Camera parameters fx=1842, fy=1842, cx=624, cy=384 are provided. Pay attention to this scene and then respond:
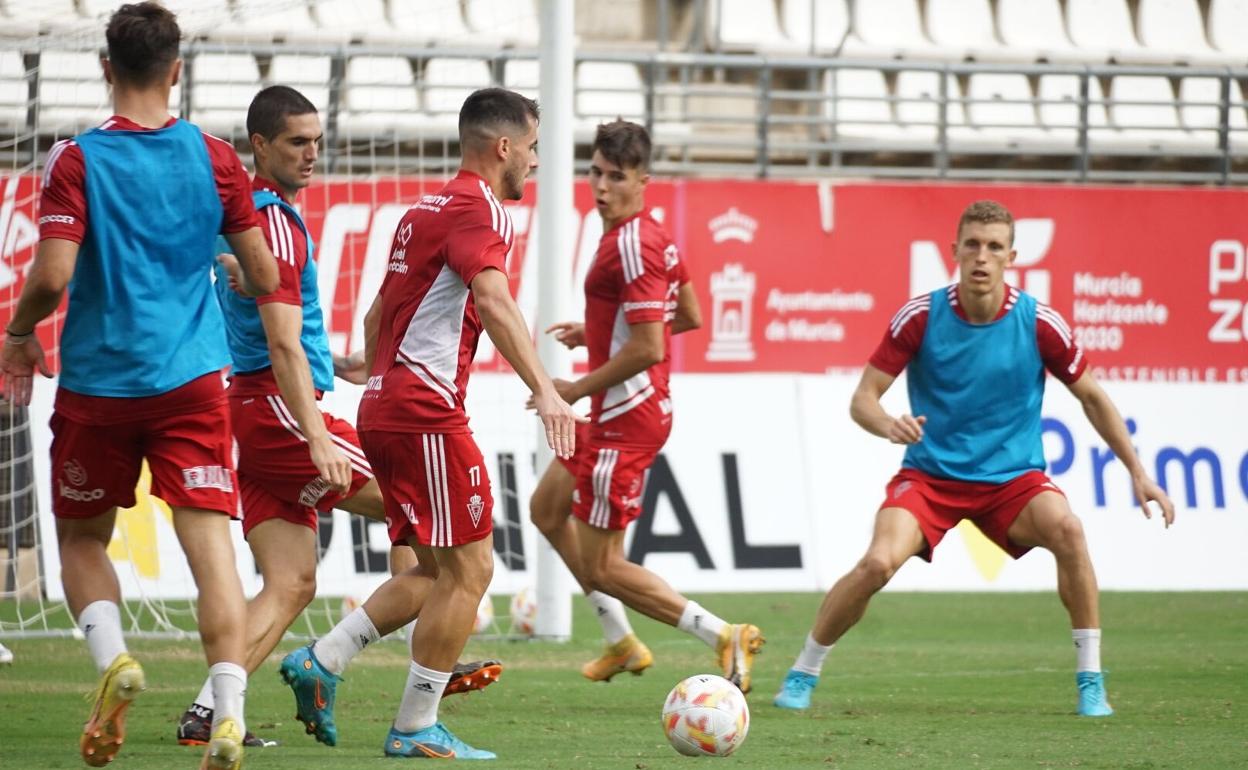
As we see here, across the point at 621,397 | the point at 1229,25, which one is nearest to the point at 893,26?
A: the point at 1229,25

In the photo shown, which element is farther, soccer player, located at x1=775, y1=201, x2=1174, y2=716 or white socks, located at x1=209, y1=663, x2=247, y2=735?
soccer player, located at x1=775, y1=201, x2=1174, y2=716

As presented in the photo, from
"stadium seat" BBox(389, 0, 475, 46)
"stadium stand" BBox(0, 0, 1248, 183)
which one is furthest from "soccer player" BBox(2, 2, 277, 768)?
"stadium seat" BBox(389, 0, 475, 46)

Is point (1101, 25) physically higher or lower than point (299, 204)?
higher

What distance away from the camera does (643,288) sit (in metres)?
8.16

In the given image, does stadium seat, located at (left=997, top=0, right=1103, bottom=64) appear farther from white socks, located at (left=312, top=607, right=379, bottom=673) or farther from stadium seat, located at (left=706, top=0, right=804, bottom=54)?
white socks, located at (left=312, top=607, right=379, bottom=673)

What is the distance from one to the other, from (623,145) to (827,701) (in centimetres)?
263

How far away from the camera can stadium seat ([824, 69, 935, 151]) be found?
18703 mm

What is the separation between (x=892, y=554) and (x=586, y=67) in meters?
12.7

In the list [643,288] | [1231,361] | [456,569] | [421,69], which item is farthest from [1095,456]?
[456,569]

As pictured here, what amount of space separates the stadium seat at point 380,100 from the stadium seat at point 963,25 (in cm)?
683

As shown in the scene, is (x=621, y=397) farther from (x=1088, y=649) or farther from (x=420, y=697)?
(x=420, y=697)

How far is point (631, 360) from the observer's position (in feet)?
26.6

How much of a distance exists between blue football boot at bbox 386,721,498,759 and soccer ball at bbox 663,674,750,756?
63 cm

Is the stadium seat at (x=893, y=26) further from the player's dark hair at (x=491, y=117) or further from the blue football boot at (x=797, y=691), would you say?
the player's dark hair at (x=491, y=117)
